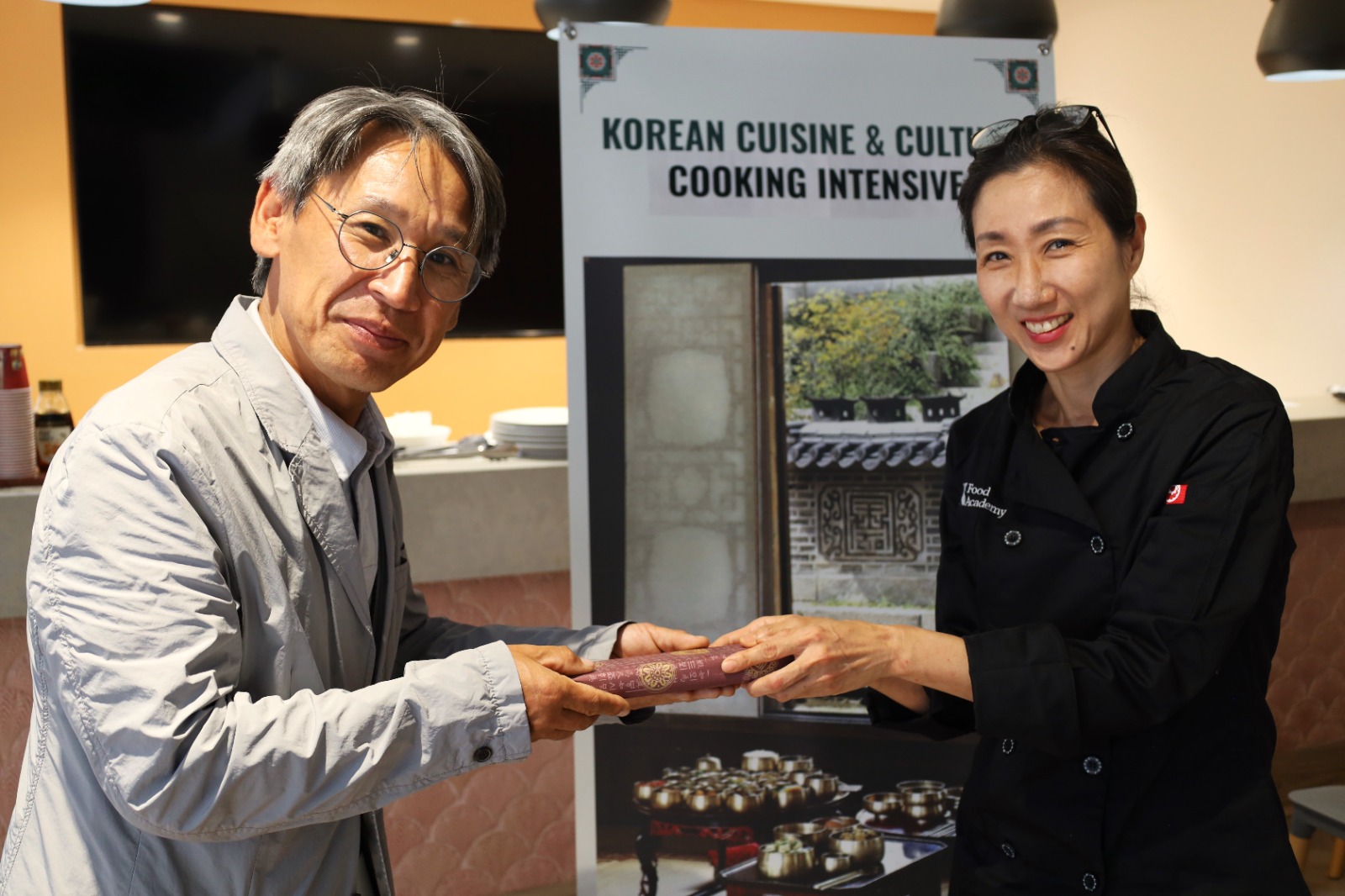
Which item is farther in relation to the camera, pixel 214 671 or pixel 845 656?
pixel 845 656

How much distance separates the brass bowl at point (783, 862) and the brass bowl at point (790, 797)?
0.08 metres

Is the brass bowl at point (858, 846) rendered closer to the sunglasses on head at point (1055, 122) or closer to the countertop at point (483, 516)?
the countertop at point (483, 516)

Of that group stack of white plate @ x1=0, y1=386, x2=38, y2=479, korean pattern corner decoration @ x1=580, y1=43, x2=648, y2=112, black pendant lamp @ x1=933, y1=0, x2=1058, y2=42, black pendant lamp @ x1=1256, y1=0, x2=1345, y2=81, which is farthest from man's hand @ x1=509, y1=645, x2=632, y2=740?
black pendant lamp @ x1=1256, y1=0, x2=1345, y2=81

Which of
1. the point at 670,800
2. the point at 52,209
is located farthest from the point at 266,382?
the point at 52,209

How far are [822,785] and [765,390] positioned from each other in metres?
0.85

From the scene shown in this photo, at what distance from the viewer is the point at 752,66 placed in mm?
2320

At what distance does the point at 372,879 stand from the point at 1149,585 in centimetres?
104

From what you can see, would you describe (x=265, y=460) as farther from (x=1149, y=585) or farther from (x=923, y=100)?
(x=923, y=100)

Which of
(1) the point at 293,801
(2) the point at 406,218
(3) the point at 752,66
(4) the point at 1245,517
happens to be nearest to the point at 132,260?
(3) the point at 752,66

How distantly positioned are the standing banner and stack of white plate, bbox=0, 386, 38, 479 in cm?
134

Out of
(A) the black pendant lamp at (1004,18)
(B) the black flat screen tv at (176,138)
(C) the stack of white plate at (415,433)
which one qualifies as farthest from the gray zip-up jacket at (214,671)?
(B) the black flat screen tv at (176,138)

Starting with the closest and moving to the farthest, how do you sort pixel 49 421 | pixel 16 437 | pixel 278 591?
1. pixel 278 591
2. pixel 16 437
3. pixel 49 421

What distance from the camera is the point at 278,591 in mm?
1215

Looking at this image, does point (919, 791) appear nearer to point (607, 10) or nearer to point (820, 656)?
point (820, 656)
